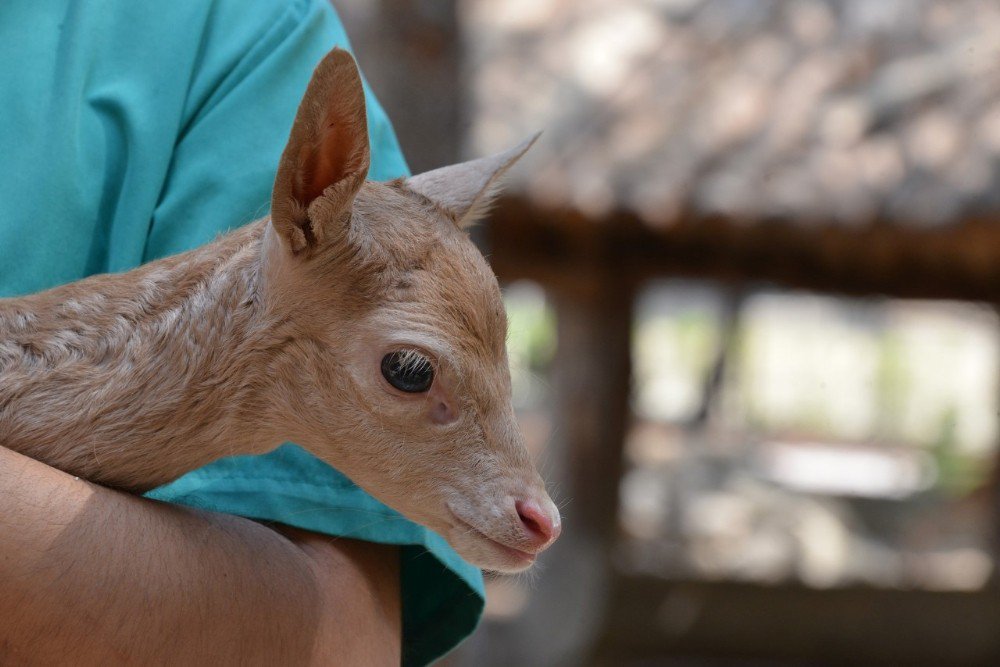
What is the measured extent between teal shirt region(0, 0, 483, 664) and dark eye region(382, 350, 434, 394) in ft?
1.00

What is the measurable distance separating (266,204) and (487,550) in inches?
27.1

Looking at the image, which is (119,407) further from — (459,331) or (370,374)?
(459,331)

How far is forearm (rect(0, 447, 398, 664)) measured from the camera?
5.54 feet

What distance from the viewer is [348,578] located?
2.00 meters

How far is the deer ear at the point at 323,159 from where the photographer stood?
5.50 ft

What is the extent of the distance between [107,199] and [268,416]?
20.5 inches

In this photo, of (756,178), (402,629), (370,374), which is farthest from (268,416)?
(756,178)

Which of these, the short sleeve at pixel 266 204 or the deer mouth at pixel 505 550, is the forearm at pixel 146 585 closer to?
the short sleeve at pixel 266 204

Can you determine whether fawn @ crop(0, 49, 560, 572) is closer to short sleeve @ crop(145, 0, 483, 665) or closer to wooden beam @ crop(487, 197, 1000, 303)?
short sleeve @ crop(145, 0, 483, 665)

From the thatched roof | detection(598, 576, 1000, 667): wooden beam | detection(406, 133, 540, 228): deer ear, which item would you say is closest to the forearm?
detection(406, 133, 540, 228): deer ear

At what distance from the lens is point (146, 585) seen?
176 centimetres

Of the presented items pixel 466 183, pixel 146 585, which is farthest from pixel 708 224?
pixel 146 585

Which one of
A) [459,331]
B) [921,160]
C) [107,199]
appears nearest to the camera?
[459,331]

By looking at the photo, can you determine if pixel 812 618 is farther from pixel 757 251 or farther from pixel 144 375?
pixel 144 375
